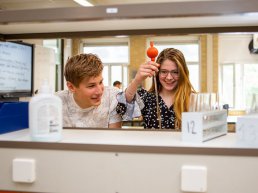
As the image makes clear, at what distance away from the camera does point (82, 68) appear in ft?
4.44

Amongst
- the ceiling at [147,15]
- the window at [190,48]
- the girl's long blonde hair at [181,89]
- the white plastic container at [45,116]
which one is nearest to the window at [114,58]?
the window at [190,48]

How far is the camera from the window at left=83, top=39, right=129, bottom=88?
8.59m

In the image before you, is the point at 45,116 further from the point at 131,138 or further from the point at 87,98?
the point at 87,98

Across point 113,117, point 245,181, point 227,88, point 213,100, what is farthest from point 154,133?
point 227,88

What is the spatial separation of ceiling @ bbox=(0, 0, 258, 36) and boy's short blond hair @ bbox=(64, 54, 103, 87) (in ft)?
1.01

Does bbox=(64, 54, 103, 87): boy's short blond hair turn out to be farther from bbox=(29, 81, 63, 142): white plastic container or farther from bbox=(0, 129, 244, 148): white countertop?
bbox=(29, 81, 63, 142): white plastic container

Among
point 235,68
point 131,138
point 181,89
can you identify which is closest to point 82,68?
point 181,89

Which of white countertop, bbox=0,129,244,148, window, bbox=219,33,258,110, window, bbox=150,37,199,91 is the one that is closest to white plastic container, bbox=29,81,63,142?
white countertop, bbox=0,129,244,148

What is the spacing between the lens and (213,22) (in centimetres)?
97

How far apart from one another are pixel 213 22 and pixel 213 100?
0.78 feet

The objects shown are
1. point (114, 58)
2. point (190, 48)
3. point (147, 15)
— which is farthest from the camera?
point (114, 58)

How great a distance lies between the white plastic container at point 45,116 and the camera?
80cm

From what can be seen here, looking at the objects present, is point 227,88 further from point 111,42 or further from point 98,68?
point 98,68

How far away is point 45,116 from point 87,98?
1.91 ft
